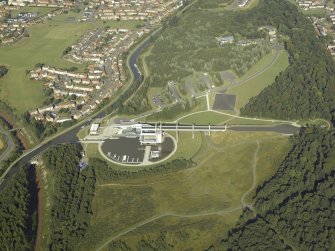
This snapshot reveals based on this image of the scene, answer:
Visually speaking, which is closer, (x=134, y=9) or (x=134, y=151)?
(x=134, y=151)

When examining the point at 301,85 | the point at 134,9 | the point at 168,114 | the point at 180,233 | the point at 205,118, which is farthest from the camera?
the point at 134,9

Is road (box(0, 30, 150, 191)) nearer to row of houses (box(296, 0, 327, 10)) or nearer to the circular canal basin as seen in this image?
the circular canal basin

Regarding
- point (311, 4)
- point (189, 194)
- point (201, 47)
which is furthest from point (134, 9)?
point (189, 194)

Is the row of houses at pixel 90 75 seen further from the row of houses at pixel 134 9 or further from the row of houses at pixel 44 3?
the row of houses at pixel 44 3

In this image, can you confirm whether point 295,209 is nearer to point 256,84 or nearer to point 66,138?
point 256,84

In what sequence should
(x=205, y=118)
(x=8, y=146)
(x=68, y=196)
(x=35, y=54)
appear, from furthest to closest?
(x=35, y=54), (x=205, y=118), (x=8, y=146), (x=68, y=196)

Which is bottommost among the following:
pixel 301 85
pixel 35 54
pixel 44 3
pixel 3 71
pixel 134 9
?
pixel 35 54

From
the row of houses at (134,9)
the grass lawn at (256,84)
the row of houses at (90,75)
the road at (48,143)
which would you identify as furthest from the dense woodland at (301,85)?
the row of houses at (134,9)
